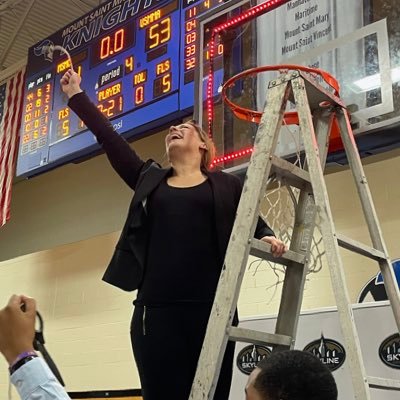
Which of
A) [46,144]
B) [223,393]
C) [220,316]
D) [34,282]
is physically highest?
[46,144]

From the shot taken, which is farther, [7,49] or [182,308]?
[7,49]

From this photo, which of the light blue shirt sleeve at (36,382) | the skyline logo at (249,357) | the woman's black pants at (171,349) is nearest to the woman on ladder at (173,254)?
the woman's black pants at (171,349)

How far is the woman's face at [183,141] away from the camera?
5.94 feet

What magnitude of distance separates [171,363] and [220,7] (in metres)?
2.19

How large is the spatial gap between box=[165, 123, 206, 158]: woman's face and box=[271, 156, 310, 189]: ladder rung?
0.87 feet

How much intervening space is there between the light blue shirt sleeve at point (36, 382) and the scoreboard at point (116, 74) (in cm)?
258

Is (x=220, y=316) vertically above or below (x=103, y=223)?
below

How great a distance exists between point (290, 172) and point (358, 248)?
28cm

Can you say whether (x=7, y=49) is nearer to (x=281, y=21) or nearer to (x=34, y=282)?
(x=34, y=282)

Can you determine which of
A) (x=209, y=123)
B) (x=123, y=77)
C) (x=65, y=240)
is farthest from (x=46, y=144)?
(x=209, y=123)

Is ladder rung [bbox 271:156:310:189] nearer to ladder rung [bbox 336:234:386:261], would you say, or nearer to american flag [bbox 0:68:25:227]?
ladder rung [bbox 336:234:386:261]

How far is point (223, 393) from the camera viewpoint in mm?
1515

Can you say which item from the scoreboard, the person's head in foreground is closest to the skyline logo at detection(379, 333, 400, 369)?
the person's head in foreground

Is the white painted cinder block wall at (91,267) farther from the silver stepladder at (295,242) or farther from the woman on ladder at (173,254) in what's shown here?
the woman on ladder at (173,254)
